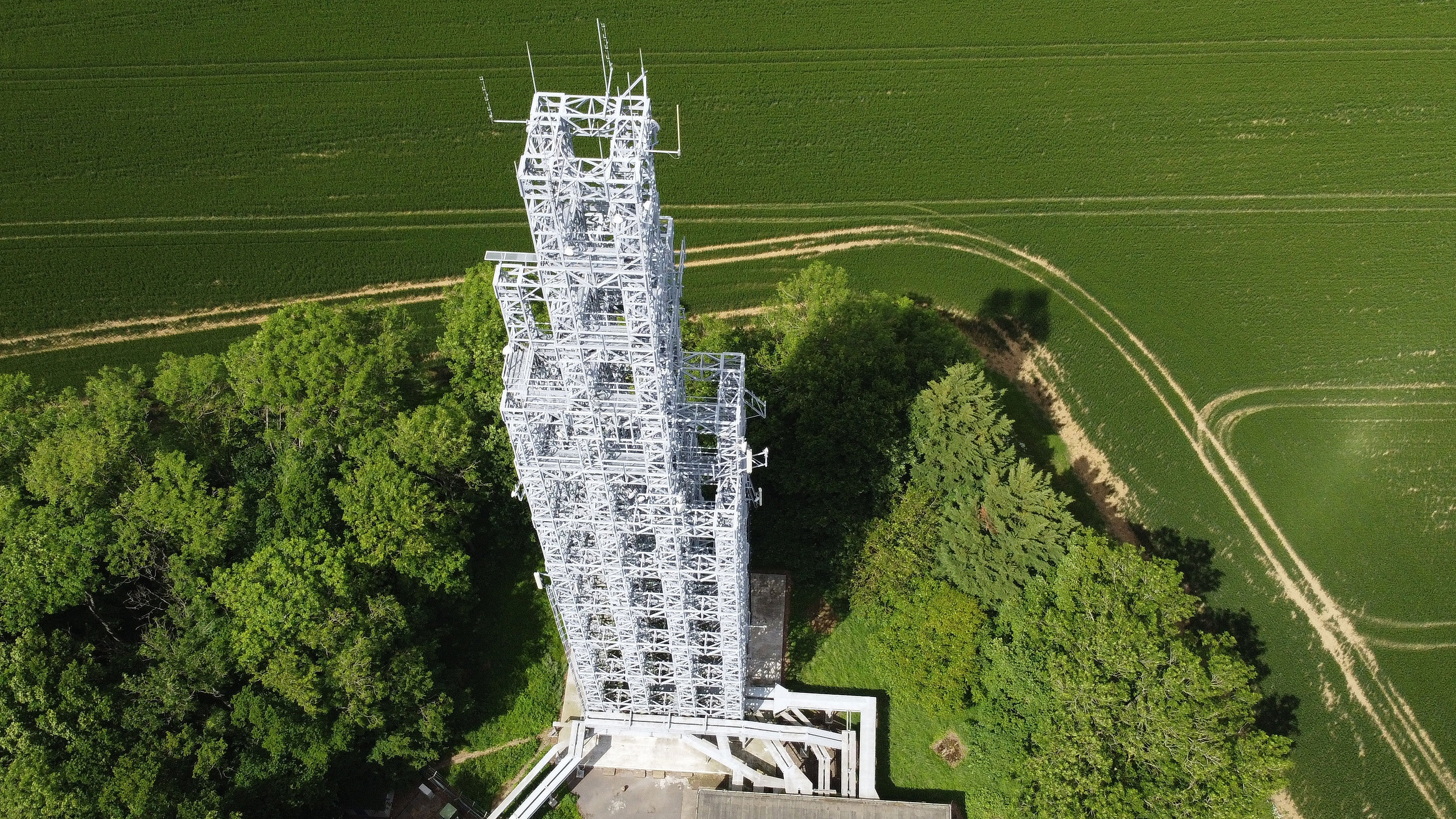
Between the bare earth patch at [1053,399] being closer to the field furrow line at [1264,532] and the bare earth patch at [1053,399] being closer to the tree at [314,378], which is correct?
the field furrow line at [1264,532]

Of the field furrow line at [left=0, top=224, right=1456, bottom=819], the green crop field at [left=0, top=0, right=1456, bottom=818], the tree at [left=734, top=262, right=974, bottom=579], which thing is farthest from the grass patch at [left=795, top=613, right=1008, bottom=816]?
the field furrow line at [left=0, top=224, right=1456, bottom=819]

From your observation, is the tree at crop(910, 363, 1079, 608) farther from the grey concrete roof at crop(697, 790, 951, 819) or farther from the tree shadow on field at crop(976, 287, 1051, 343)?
the tree shadow on field at crop(976, 287, 1051, 343)

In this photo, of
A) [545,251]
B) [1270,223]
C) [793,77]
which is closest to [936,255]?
[793,77]

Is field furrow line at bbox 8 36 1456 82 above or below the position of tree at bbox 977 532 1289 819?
above

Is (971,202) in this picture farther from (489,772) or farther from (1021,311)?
(489,772)

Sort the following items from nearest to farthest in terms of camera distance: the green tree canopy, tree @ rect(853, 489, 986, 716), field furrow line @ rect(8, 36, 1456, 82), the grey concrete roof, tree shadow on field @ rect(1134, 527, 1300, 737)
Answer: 1. the green tree canopy
2. the grey concrete roof
3. tree @ rect(853, 489, 986, 716)
4. tree shadow on field @ rect(1134, 527, 1300, 737)
5. field furrow line @ rect(8, 36, 1456, 82)

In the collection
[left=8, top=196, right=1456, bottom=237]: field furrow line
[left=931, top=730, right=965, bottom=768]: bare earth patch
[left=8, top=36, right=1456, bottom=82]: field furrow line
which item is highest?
[left=8, top=36, right=1456, bottom=82]: field furrow line
